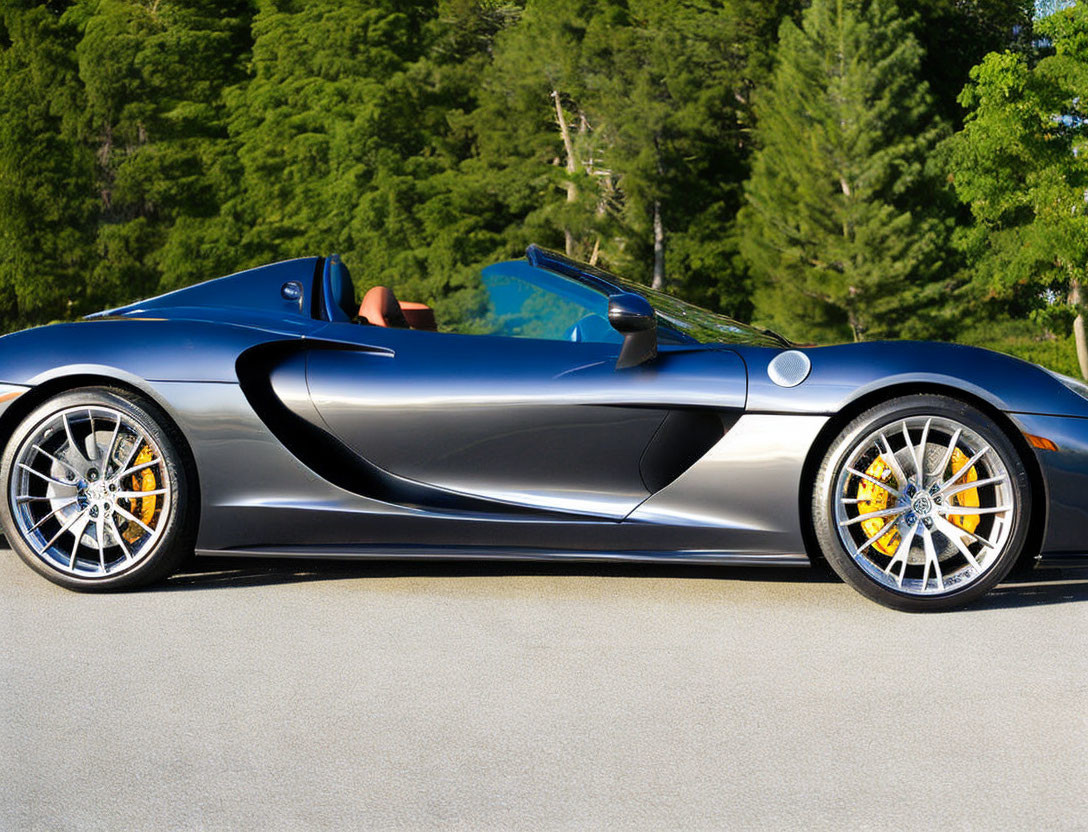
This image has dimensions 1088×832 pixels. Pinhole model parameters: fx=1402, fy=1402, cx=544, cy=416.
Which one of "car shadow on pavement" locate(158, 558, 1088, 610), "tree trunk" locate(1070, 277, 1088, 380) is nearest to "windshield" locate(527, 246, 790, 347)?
"car shadow on pavement" locate(158, 558, 1088, 610)

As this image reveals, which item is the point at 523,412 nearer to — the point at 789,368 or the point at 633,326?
the point at 633,326

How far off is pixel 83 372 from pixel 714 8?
5014cm

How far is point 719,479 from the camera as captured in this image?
4.32 m

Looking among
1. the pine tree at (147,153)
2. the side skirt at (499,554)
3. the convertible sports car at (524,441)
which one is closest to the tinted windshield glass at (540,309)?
the convertible sports car at (524,441)

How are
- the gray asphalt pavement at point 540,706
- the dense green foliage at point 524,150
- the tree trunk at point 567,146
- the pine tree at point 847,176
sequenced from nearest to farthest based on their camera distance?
1. the gray asphalt pavement at point 540,706
2. the pine tree at point 847,176
3. the dense green foliage at point 524,150
4. the tree trunk at point 567,146

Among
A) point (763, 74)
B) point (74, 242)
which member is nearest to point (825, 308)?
point (763, 74)

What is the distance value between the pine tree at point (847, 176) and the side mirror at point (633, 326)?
1631 inches

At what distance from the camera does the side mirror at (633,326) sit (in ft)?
14.1

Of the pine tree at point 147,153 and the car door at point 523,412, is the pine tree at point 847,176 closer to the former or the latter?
the pine tree at point 147,153

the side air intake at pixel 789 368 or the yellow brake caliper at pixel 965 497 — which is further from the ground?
the side air intake at pixel 789 368

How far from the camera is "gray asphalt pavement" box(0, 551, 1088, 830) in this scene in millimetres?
2766

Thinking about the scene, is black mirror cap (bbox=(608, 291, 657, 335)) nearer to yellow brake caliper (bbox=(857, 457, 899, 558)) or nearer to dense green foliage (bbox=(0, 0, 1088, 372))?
yellow brake caliper (bbox=(857, 457, 899, 558))

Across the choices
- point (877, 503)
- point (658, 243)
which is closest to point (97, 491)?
point (877, 503)

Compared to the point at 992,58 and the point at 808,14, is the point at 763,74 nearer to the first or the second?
the point at 808,14
